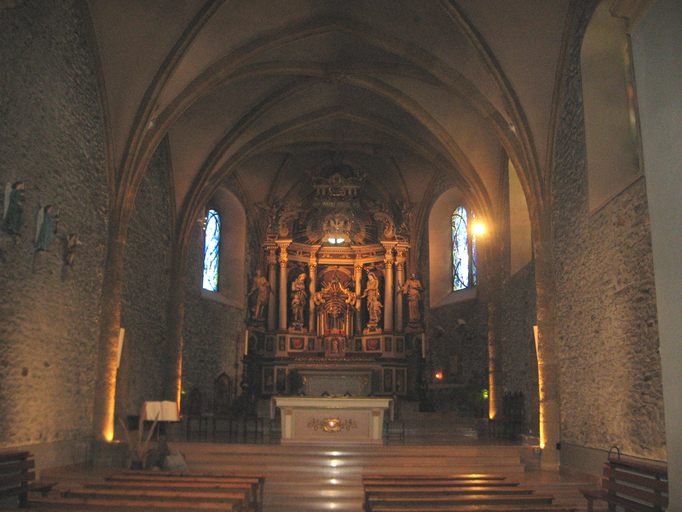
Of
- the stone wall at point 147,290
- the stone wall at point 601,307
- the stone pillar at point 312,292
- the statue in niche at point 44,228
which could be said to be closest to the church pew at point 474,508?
the stone wall at point 601,307

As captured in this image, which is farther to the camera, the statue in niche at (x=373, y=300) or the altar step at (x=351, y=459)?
the statue in niche at (x=373, y=300)

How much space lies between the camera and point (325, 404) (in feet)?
46.9

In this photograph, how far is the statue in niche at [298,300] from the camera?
2233 centimetres

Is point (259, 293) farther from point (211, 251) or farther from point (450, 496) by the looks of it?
point (450, 496)

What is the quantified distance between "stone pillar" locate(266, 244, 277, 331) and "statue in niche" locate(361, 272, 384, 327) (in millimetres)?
2797

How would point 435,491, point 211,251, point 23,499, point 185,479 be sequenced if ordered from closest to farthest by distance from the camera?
point 435,491 < point 185,479 < point 23,499 < point 211,251

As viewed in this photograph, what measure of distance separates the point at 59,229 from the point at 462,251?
41.1 ft

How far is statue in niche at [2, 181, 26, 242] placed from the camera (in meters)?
9.38

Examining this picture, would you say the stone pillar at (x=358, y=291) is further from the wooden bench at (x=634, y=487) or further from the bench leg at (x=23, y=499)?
the bench leg at (x=23, y=499)

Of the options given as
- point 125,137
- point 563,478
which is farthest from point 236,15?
point 563,478

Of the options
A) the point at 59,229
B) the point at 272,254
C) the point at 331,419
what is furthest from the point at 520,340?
the point at 59,229

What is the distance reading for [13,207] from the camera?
31.2ft

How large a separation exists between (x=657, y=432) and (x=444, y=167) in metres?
11.2

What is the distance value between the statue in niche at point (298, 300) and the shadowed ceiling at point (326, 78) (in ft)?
14.4
